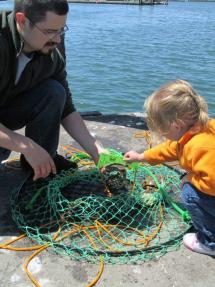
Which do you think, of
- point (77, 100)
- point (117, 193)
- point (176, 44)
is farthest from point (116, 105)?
point (176, 44)

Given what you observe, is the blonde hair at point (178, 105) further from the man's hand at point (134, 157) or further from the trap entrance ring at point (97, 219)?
the trap entrance ring at point (97, 219)

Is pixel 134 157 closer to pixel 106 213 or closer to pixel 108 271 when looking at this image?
pixel 106 213

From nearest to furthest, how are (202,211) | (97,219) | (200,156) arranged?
1. (200,156)
2. (202,211)
3. (97,219)

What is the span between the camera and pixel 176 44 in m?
16.9

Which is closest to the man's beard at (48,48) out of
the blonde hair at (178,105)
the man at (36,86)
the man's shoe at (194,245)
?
the man at (36,86)

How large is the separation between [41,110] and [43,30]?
64 centimetres

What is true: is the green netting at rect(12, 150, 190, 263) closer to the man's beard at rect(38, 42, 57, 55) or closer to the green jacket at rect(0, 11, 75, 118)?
the green jacket at rect(0, 11, 75, 118)

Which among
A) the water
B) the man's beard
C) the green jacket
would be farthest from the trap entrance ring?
the water

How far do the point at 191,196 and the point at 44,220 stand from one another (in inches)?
39.5

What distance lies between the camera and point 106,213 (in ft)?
9.07

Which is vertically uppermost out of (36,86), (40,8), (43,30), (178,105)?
(40,8)

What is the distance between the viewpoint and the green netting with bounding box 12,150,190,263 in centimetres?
247

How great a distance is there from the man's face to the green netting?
889mm

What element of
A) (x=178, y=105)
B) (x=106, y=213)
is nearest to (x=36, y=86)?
(x=106, y=213)
